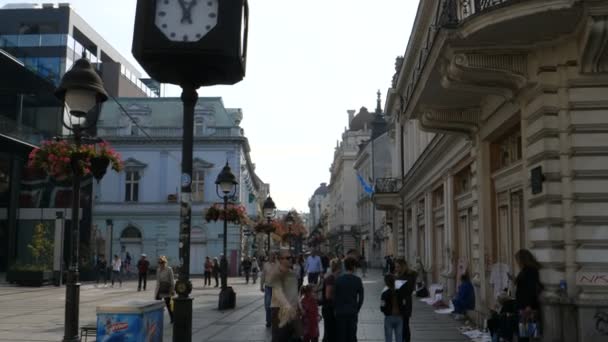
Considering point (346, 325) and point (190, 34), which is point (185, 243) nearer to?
point (190, 34)

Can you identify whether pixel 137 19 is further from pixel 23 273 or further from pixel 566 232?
pixel 23 273

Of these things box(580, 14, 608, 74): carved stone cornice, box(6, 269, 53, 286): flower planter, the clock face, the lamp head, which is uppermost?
box(580, 14, 608, 74): carved stone cornice

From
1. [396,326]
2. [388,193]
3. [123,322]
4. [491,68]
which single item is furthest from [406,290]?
[388,193]

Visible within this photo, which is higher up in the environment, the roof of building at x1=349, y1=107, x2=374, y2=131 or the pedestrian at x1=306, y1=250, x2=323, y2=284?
the roof of building at x1=349, y1=107, x2=374, y2=131

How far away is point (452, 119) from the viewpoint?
1564cm

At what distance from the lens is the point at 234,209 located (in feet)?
92.8

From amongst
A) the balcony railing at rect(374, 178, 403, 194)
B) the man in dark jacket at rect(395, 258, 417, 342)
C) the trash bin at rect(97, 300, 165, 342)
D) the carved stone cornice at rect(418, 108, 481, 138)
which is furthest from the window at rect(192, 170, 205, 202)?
the trash bin at rect(97, 300, 165, 342)

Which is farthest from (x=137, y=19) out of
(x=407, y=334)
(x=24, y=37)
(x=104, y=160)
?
(x=24, y=37)

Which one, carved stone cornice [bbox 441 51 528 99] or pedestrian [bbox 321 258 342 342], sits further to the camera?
pedestrian [bbox 321 258 342 342]

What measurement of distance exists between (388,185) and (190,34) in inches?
1328

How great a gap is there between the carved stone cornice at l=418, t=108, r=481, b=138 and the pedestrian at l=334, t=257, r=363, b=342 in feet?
20.4

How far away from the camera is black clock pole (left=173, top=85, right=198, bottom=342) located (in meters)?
5.12

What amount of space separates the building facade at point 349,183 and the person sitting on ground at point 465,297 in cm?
6775

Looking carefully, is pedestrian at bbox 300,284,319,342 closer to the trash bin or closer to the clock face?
the trash bin
